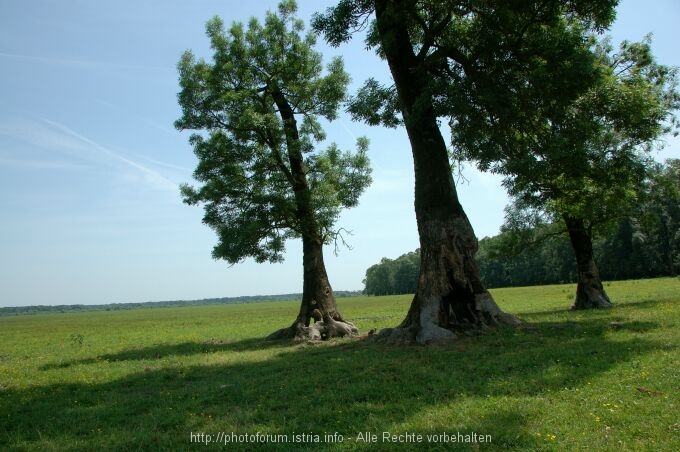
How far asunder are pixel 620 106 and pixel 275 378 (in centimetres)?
1282

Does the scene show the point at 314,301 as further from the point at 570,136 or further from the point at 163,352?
the point at 570,136

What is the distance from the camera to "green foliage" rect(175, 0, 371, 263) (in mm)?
21641

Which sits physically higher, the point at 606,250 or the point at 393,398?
the point at 606,250

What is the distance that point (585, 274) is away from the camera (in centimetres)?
2589

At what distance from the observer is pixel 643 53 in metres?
26.0

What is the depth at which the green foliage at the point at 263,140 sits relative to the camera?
21.6 m

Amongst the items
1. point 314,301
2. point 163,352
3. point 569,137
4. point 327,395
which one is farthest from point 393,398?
point 163,352

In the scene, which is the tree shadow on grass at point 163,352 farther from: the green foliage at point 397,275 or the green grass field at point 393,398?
the green foliage at point 397,275

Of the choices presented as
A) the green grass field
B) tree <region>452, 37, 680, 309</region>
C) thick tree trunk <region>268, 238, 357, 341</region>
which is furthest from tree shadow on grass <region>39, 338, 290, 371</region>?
tree <region>452, 37, 680, 309</region>


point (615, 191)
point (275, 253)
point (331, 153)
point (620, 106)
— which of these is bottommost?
point (275, 253)

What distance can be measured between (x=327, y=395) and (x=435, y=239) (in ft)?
25.2

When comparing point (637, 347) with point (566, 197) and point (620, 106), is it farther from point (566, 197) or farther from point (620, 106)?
point (566, 197)

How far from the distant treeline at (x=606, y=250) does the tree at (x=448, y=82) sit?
14.6 meters

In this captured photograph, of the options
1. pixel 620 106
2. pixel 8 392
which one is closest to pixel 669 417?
pixel 620 106
